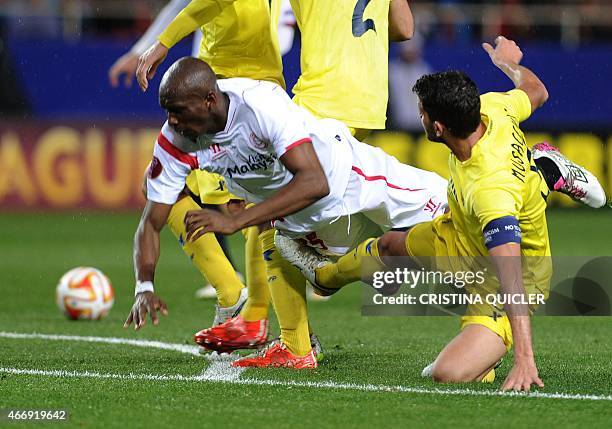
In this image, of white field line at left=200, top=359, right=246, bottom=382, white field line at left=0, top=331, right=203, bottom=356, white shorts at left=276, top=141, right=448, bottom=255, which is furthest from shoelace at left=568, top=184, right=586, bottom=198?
white field line at left=0, top=331, right=203, bottom=356

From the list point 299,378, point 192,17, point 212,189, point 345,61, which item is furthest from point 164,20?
point 299,378

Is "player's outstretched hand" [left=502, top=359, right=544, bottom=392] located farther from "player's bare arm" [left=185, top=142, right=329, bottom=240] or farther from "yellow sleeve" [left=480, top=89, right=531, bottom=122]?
"yellow sleeve" [left=480, top=89, right=531, bottom=122]

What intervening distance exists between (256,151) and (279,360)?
1195 mm

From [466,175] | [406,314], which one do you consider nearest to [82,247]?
[406,314]

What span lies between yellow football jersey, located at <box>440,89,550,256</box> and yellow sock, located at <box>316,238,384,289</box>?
48cm

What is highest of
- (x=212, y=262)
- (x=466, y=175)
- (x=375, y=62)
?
(x=375, y=62)

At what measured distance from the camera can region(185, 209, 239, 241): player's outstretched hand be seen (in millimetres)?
4992

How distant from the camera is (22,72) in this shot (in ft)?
52.6

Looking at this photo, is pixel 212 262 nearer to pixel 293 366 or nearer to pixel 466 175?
pixel 293 366

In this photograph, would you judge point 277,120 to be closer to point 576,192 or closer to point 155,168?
point 155,168

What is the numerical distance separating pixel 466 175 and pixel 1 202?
444 inches

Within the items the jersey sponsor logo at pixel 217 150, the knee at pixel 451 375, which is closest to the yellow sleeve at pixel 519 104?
the knee at pixel 451 375

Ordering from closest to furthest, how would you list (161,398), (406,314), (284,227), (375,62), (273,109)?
(161,398) → (273,109) → (284,227) → (375,62) → (406,314)

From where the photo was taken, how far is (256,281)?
21.7 ft
